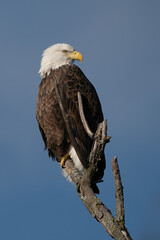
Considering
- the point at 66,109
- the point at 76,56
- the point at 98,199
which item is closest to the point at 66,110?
the point at 66,109

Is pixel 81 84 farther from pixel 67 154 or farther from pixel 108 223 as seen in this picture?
pixel 108 223

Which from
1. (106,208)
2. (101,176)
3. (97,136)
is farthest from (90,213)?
(101,176)

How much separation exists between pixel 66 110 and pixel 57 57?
4.22ft

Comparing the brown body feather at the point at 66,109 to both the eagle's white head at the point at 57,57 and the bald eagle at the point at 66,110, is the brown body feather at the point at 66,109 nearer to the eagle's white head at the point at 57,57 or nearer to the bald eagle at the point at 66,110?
the bald eagle at the point at 66,110

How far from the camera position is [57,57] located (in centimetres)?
745

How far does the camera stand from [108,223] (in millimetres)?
4684

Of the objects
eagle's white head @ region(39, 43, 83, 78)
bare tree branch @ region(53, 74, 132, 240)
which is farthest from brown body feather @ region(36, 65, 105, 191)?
bare tree branch @ region(53, 74, 132, 240)

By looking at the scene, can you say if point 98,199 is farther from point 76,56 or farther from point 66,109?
point 76,56

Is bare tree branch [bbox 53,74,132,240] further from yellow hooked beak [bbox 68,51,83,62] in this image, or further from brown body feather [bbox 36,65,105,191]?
yellow hooked beak [bbox 68,51,83,62]

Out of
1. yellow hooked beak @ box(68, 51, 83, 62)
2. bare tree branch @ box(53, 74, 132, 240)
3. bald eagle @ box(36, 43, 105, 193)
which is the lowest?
bare tree branch @ box(53, 74, 132, 240)

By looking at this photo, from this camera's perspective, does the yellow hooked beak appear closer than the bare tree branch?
No

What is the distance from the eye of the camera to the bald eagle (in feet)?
21.7

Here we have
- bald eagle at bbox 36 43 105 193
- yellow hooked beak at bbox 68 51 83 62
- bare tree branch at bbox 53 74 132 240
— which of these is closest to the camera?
bare tree branch at bbox 53 74 132 240

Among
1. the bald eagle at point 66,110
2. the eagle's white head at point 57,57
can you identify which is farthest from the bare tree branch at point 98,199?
the eagle's white head at point 57,57
